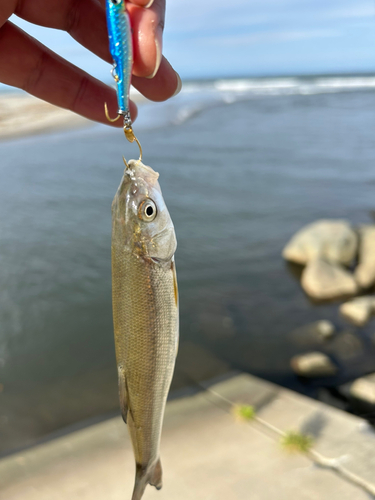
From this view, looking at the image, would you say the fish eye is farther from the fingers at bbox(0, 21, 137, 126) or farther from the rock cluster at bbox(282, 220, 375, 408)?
the rock cluster at bbox(282, 220, 375, 408)

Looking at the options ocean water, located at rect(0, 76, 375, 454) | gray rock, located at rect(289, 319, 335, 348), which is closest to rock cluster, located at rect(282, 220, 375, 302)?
ocean water, located at rect(0, 76, 375, 454)

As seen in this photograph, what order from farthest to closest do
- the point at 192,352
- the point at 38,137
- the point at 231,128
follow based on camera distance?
1. the point at 231,128
2. the point at 38,137
3. the point at 192,352

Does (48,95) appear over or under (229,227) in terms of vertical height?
over

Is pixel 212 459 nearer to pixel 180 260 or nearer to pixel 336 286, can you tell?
pixel 336 286

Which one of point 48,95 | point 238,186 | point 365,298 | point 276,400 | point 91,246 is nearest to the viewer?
point 48,95

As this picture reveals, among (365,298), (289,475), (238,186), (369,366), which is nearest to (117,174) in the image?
(238,186)

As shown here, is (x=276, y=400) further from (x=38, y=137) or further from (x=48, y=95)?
(x=38, y=137)

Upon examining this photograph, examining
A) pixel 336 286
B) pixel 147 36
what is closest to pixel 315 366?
pixel 336 286

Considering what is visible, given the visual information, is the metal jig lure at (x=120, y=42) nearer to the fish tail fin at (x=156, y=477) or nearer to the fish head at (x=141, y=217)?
the fish head at (x=141, y=217)

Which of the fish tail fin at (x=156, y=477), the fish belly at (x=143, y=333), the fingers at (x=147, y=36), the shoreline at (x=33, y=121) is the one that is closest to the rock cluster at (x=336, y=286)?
the fish tail fin at (x=156, y=477)
